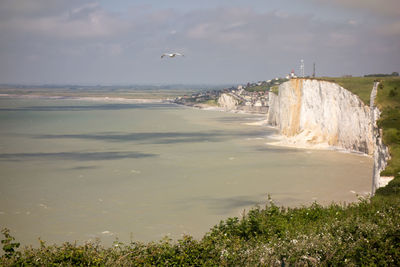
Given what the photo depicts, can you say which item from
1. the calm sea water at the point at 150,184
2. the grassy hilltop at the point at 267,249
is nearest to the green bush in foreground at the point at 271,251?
the grassy hilltop at the point at 267,249

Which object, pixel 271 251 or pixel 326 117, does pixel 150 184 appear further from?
pixel 326 117

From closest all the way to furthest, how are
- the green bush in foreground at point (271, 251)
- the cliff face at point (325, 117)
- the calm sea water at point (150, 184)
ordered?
the green bush in foreground at point (271, 251), the calm sea water at point (150, 184), the cliff face at point (325, 117)

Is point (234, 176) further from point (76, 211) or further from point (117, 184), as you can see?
point (76, 211)

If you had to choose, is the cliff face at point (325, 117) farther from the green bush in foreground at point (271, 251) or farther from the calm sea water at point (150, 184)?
the green bush in foreground at point (271, 251)

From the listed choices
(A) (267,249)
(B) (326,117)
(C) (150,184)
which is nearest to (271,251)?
(A) (267,249)

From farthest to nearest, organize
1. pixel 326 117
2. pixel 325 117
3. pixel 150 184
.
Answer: pixel 325 117 < pixel 326 117 < pixel 150 184

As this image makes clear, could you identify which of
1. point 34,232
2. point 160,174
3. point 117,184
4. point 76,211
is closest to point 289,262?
point 34,232

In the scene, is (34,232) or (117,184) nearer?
(34,232)
